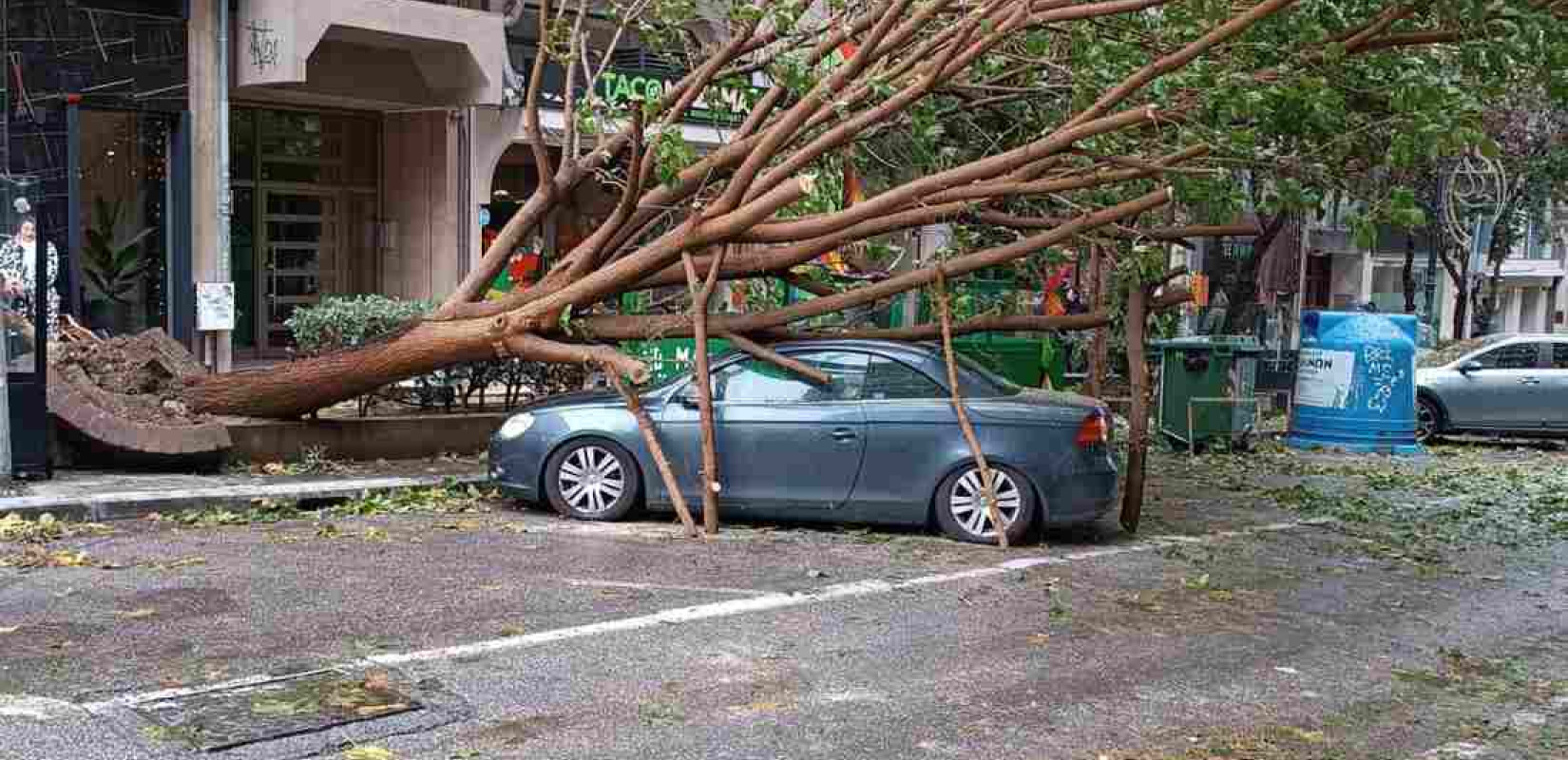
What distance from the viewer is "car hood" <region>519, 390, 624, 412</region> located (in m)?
11.5

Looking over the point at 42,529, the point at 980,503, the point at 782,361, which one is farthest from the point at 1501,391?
the point at 42,529

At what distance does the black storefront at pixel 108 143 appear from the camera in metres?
16.7

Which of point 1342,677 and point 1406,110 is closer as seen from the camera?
point 1342,677

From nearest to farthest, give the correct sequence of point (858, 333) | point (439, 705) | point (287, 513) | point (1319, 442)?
point (439, 705) < point (287, 513) < point (858, 333) < point (1319, 442)

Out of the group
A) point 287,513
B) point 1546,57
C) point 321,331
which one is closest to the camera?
point 1546,57

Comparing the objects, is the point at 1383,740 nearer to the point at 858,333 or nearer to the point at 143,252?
the point at 858,333

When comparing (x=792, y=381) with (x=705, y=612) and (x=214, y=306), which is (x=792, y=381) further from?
(x=214, y=306)

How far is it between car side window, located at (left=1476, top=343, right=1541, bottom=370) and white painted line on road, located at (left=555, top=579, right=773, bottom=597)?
15.7 metres

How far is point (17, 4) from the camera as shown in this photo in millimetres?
16469

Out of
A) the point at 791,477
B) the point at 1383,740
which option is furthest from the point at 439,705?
the point at 791,477

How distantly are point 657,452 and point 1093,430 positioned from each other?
2966 millimetres

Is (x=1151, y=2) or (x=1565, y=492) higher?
(x=1151, y=2)

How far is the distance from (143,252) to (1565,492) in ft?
50.2

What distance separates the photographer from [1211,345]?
18.3 m
